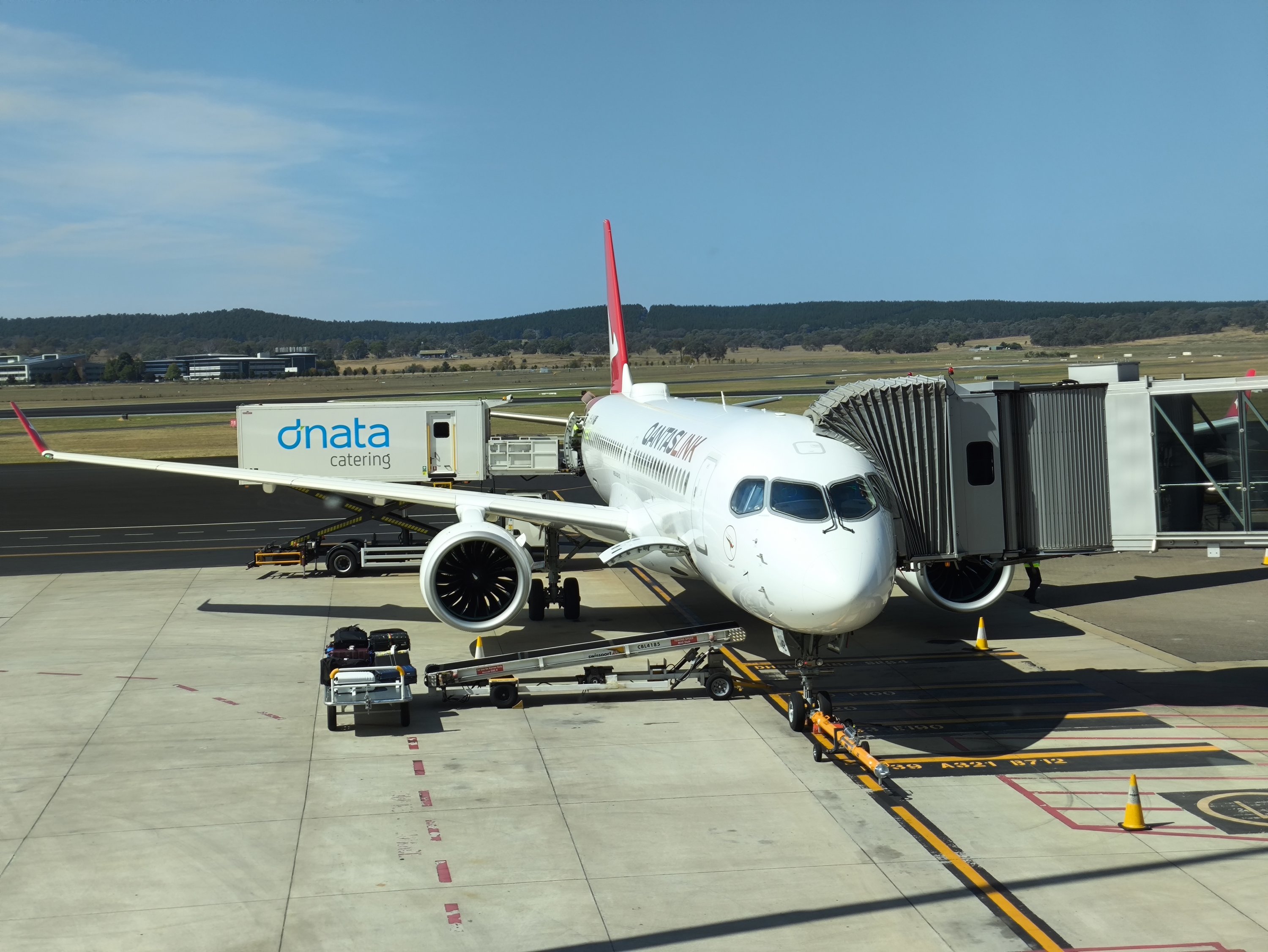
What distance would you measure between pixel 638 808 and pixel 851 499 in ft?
17.2

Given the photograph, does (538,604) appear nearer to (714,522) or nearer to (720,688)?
(720,688)

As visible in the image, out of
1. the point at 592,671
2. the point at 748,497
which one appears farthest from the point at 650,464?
the point at 748,497

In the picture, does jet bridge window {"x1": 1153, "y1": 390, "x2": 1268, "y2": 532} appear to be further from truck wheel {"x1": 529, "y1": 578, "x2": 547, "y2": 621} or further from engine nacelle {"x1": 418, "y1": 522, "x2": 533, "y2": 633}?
truck wheel {"x1": 529, "y1": 578, "x2": 547, "y2": 621}

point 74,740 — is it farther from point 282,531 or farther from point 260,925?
point 282,531

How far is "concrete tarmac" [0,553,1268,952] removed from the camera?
40.1 ft

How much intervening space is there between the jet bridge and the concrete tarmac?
276cm

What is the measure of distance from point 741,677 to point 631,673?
207 cm

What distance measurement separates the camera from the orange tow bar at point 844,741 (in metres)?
16.0

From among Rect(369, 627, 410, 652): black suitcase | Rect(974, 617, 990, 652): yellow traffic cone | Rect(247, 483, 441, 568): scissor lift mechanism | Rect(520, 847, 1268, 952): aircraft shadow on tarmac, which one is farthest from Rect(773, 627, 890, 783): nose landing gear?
Rect(247, 483, 441, 568): scissor lift mechanism

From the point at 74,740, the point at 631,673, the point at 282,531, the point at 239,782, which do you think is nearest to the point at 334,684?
the point at 239,782

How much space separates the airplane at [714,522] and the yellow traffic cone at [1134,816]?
3.81 m

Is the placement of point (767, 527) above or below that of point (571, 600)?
above

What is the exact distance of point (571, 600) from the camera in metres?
27.4

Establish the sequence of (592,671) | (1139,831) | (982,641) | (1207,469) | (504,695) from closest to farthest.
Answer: (1139,831) < (504,695) < (1207,469) < (592,671) < (982,641)
